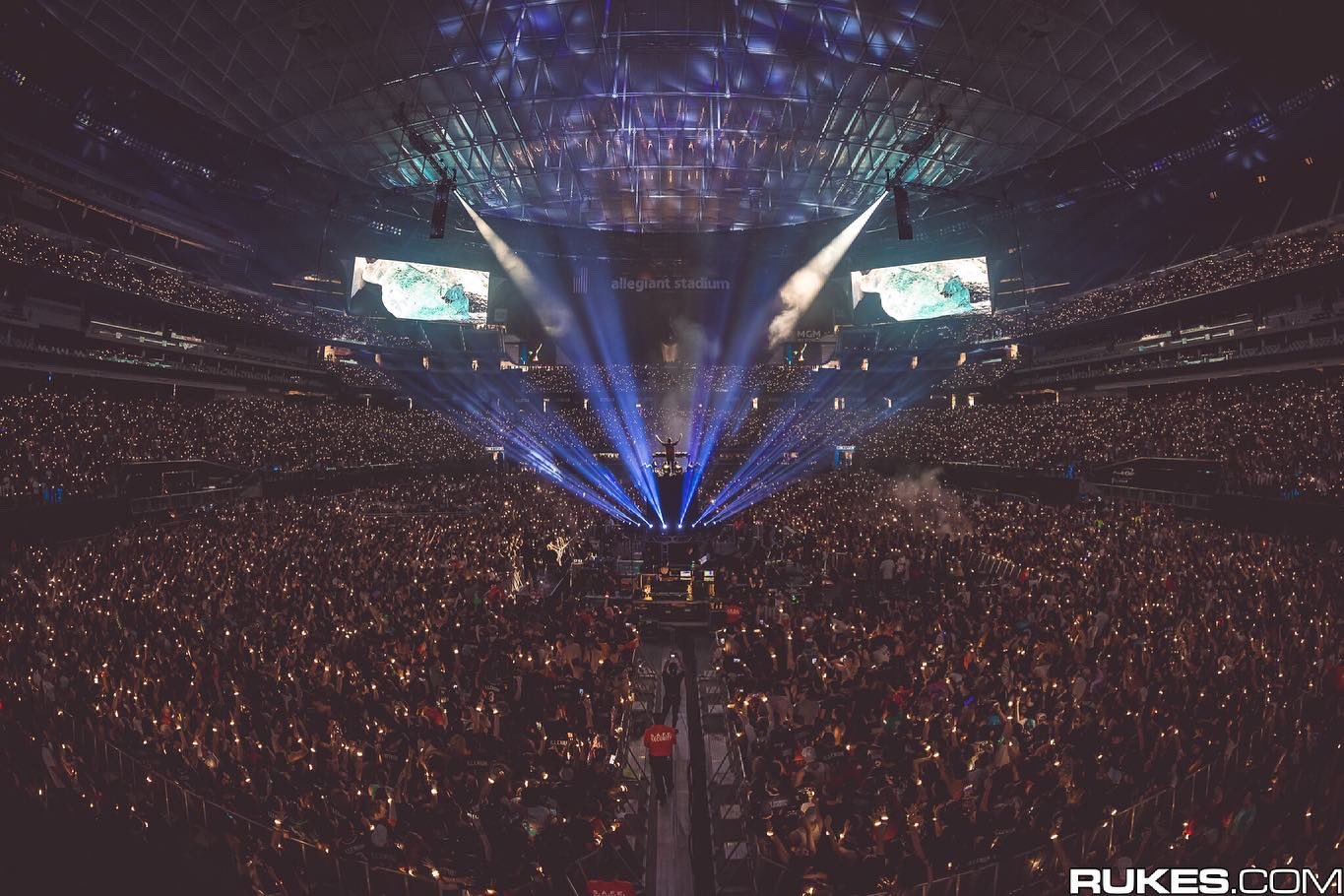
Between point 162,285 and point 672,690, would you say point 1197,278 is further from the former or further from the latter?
point 162,285

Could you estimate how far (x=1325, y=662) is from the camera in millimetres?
8844

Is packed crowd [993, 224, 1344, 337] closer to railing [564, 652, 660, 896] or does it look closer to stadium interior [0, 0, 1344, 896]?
stadium interior [0, 0, 1344, 896]

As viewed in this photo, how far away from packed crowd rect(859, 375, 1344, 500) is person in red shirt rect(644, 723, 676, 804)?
2164 cm

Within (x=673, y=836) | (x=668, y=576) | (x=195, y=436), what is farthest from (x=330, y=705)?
(x=195, y=436)

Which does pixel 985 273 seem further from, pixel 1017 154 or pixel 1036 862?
pixel 1036 862

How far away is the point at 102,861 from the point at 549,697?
4.54 meters

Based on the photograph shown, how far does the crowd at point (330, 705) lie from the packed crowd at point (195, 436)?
29.5 ft

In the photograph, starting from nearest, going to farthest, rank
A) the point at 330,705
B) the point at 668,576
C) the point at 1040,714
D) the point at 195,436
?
the point at 330,705 → the point at 1040,714 → the point at 668,576 → the point at 195,436

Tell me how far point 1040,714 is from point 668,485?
54.9ft

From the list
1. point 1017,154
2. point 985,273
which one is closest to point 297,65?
point 1017,154

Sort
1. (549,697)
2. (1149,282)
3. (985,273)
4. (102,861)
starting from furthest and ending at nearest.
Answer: (985,273), (1149,282), (549,697), (102,861)

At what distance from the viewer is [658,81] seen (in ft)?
109

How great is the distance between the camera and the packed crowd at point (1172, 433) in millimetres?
22281

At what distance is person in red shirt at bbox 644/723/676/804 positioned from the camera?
8.31 m
